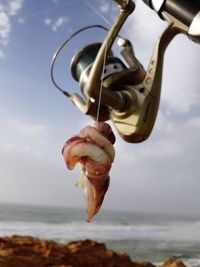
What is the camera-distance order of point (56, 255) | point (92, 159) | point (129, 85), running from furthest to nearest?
point (56, 255) → point (129, 85) → point (92, 159)

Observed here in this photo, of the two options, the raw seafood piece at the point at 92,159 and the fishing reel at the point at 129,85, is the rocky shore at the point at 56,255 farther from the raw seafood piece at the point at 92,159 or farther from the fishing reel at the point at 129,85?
the raw seafood piece at the point at 92,159

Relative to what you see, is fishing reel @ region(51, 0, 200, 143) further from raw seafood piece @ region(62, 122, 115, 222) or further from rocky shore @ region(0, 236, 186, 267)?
rocky shore @ region(0, 236, 186, 267)

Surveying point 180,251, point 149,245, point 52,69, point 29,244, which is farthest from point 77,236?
point 52,69

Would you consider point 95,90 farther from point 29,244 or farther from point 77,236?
point 77,236

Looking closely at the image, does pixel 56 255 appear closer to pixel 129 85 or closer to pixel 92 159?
pixel 129 85

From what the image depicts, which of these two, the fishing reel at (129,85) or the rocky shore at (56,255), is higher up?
the fishing reel at (129,85)

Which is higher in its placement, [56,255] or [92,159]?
[92,159]

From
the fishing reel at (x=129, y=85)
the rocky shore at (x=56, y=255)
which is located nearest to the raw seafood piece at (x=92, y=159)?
the fishing reel at (x=129, y=85)

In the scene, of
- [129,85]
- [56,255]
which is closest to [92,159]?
[129,85]
